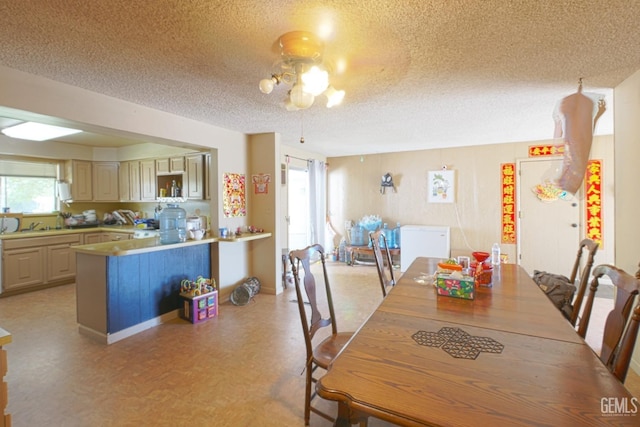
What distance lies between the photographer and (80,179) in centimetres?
500

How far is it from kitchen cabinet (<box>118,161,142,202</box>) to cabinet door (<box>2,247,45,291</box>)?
1397mm

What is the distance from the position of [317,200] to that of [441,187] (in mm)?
2328

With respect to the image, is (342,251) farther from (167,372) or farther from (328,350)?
(328,350)

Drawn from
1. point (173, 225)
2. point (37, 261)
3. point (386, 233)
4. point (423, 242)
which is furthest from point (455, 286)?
point (37, 261)

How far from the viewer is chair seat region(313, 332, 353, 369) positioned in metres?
1.62

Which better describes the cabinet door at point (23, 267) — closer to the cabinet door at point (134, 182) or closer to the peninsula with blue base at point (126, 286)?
the cabinet door at point (134, 182)

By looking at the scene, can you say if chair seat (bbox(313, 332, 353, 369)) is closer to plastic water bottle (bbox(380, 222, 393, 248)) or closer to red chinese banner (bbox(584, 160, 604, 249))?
plastic water bottle (bbox(380, 222, 393, 248))

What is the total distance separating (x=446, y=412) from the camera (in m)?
0.81

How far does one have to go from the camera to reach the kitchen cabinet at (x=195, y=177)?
13.4ft

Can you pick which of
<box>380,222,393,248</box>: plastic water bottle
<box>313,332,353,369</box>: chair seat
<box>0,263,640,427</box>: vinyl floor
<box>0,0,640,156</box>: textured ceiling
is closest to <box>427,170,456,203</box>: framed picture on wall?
<box>380,222,393,248</box>: plastic water bottle

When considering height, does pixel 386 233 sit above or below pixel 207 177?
below

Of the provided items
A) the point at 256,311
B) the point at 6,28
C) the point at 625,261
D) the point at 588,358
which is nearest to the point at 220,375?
the point at 256,311

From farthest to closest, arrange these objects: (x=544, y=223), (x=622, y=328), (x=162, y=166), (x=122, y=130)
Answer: (x=544, y=223) → (x=162, y=166) → (x=122, y=130) → (x=622, y=328)

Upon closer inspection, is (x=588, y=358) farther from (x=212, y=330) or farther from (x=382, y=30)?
(x=212, y=330)
